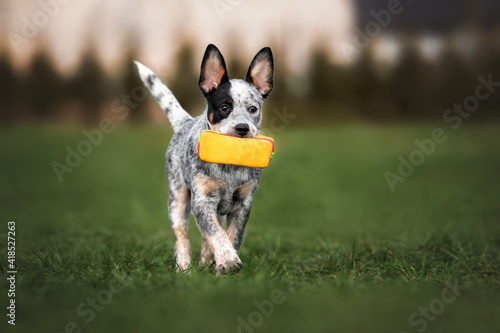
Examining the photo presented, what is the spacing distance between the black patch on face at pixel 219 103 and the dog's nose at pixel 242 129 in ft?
0.65

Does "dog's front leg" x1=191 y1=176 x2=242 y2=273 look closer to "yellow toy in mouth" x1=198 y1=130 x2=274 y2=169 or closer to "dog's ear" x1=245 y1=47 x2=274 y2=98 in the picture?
"yellow toy in mouth" x1=198 y1=130 x2=274 y2=169

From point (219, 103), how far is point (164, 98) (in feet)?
4.21

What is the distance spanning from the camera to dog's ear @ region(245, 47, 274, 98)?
13.7 feet

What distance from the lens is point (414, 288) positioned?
12.0 ft

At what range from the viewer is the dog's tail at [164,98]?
198 inches

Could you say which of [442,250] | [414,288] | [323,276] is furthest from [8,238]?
[442,250]

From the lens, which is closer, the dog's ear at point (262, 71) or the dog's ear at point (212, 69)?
the dog's ear at point (212, 69)

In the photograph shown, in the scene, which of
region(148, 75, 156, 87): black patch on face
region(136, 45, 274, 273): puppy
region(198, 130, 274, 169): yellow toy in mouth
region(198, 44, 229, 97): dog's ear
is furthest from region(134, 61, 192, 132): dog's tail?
region(198, 130, 274, 169): yellow toy in mouth

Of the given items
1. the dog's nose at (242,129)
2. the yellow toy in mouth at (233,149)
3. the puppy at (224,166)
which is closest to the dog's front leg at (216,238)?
the puppy at (224,166)

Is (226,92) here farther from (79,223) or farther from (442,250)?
(79,223)

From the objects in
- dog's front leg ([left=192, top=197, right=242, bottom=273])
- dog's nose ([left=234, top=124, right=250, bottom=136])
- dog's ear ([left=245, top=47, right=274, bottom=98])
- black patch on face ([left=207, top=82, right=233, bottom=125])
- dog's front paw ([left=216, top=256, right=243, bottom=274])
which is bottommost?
dog's front paw ([left=216, top=256, right=243, bottom=274])

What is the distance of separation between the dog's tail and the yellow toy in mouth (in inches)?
48.2

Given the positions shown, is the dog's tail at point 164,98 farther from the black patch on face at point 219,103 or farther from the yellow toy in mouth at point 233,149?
the yellow toy in mouth at point 233,149

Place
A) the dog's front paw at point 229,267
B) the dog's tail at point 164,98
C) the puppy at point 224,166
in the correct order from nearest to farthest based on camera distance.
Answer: the dog's front paw at point 229,267, the puppy at point 224,166, the dog's tail at point 164,98
